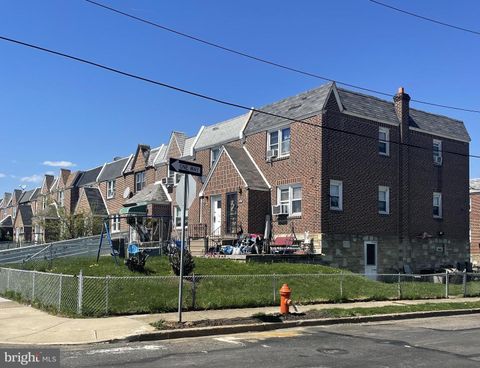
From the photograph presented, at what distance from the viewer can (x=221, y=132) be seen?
33.2 meters

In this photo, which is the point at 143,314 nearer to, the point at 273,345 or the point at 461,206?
the point at 273,345

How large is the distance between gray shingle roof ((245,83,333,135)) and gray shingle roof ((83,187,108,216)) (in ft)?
68.8

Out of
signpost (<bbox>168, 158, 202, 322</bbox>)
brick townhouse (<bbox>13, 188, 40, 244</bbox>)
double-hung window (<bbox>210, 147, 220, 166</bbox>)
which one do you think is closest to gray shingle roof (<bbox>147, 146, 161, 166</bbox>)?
double-hung window (<bbox>210, 147, 220, 166</bbox>)

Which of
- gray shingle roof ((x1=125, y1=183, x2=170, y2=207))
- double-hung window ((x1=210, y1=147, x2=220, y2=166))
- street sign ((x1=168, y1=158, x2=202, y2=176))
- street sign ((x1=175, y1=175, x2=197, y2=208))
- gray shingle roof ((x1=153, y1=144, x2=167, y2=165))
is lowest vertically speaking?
street sign ((x1=175, y1=175, x2=197, y2=208))

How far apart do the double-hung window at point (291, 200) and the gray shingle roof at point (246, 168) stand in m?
1.07

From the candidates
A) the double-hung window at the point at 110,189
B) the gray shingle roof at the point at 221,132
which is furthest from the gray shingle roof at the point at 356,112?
the double-hung window at the point at 110,189

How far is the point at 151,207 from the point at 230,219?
908cm

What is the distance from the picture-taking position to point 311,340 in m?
10.7

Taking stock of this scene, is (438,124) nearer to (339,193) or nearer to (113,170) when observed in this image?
(339,193)

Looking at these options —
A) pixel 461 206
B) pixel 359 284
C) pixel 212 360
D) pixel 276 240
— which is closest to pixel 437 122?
pixel 461 206

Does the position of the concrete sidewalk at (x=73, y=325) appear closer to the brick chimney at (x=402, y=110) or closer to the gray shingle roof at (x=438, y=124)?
the brick chimney at (x=402, y=110)

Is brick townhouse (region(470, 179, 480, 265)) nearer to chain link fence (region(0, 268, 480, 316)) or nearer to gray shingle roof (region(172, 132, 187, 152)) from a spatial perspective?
gray shingle roof (region(172, 132, 187, 152))

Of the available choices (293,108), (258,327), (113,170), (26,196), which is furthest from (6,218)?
(258,327)

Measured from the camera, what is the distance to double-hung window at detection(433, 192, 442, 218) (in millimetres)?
30594
